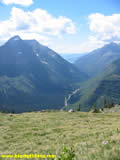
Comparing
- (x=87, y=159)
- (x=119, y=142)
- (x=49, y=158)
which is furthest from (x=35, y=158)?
(x=119, y=142)

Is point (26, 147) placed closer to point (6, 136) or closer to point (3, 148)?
point (3, 148)

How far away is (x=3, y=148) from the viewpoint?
70.0 feet

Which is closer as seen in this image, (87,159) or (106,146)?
(87,159)

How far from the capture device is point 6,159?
1428cm

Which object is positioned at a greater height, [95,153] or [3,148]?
[95,153]

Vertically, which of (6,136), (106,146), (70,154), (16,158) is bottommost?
(6,136)

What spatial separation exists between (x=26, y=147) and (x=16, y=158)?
6.00m

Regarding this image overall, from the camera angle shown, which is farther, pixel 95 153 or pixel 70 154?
pixel 95 153

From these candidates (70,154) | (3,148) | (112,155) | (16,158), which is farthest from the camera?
(3,148)

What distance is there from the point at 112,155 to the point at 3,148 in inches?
622

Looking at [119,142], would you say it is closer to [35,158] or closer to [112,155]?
[112,155]

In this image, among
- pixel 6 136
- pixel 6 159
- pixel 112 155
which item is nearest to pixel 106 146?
pixel 112 155

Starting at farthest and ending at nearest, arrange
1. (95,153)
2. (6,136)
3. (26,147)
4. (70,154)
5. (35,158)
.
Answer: (6,136) → (26,147) → (35,158) → (95,153) → (70,154)

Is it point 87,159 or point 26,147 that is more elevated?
point 87,159
